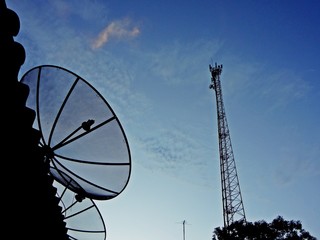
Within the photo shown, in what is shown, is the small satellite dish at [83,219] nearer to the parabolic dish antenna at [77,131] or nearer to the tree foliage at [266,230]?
the parabolic dish antenna at [77,131]

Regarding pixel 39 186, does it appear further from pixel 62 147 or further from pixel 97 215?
pixel 97 215

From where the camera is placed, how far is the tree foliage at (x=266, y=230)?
2217cm

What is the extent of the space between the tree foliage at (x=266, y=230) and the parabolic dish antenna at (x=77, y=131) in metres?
18.9

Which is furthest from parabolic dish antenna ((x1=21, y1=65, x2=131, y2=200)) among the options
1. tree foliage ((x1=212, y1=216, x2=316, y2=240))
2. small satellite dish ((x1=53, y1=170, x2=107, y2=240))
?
tree foliage ((x1=212, y1=216, x2=316, y2=240))

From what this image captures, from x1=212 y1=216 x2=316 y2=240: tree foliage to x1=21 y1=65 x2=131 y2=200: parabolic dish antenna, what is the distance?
18.9 metres

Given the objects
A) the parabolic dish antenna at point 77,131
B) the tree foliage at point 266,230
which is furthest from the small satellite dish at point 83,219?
the tree foliage at point 266,230

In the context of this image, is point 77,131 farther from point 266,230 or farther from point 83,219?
point 266,230

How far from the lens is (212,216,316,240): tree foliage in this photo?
72.7 feet

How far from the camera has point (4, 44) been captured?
2.19m

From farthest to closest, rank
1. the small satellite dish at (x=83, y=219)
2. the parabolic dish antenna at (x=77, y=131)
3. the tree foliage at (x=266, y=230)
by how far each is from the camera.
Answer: the tree foliage at (x=266, y=230) → the small satellite dish at (x=83, y=219) → the parabolic dish antenna at (x=77, y=131)

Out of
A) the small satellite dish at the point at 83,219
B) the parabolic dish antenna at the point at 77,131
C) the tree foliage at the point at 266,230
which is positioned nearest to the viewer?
the parabolic dish antenna at the point at 77,131

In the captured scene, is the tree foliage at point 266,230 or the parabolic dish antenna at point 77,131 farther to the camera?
the tree foliage at point 266,230

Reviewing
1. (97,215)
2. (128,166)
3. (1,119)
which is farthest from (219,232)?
(1,119)

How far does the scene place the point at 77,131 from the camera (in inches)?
214
